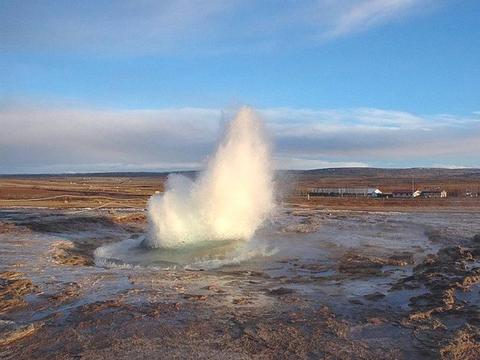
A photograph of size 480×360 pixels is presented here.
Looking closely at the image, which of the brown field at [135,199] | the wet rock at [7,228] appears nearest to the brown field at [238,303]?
the wet rock at [7,228]

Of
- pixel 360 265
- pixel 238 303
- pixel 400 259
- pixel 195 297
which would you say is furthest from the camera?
pixel 400 259

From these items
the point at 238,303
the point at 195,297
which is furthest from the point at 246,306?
the point at 195,297

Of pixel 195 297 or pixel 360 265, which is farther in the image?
pixel 360 265

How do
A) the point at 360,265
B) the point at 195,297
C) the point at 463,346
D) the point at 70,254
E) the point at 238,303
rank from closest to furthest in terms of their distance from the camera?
the point at 463,346 < the point at 238,303 < the point at 195,297 < the point at 360,265 < the point at 70,254

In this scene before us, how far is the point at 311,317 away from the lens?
6254 millimetres

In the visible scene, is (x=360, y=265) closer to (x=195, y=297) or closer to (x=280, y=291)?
(x=280, y=291)

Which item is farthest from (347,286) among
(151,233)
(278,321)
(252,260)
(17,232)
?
(17,232)

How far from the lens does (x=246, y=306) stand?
6781 mm

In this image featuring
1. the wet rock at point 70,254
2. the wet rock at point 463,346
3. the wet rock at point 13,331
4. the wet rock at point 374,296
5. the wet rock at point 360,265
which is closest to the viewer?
the wet rock at point 463,346

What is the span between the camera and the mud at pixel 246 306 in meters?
5.18

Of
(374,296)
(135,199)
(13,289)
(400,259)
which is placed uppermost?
(13,289)

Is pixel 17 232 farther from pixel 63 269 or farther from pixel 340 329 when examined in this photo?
pixel 340 329

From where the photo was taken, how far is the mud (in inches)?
204

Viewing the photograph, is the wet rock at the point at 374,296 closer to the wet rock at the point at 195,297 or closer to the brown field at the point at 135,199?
the wet rock at the point at 195,297
